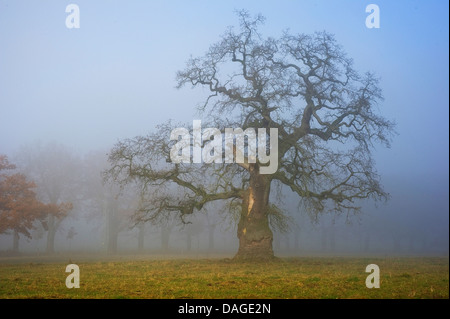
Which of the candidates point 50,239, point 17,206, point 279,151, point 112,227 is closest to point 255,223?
point 279,151

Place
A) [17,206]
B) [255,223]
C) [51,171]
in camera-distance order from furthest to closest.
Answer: [51,171]
[17,206]
[255,223]

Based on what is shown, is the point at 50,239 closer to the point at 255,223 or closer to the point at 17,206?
the point at 17,206

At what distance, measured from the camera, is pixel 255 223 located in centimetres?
2717

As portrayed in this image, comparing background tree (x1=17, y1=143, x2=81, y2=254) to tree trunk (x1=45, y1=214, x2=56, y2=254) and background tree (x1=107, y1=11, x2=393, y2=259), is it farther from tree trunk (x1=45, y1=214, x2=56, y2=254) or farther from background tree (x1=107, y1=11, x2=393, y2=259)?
background tree (x1=107, y1=11, x2=393, y2=259)

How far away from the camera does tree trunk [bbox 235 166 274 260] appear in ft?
88.2

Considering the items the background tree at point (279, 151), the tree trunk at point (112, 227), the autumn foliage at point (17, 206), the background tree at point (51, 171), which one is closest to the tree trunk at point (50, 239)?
the background tree at point (51, 171)

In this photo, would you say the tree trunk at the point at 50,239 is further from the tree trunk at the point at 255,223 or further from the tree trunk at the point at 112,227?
the tree trunk at the point at 255,223

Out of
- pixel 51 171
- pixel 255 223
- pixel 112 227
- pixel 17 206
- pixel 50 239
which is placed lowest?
pixel 50 239

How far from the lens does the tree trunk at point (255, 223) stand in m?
26.9

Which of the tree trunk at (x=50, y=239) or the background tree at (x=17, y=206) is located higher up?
the background tree at (x=17, y=206)

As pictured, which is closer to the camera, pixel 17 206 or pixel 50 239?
pixel 17 206

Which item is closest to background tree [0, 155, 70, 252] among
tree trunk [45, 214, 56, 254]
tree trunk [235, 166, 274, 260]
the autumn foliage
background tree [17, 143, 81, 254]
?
the autumn foliage

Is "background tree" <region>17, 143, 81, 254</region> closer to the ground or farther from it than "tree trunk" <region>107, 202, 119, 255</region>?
farther from it
